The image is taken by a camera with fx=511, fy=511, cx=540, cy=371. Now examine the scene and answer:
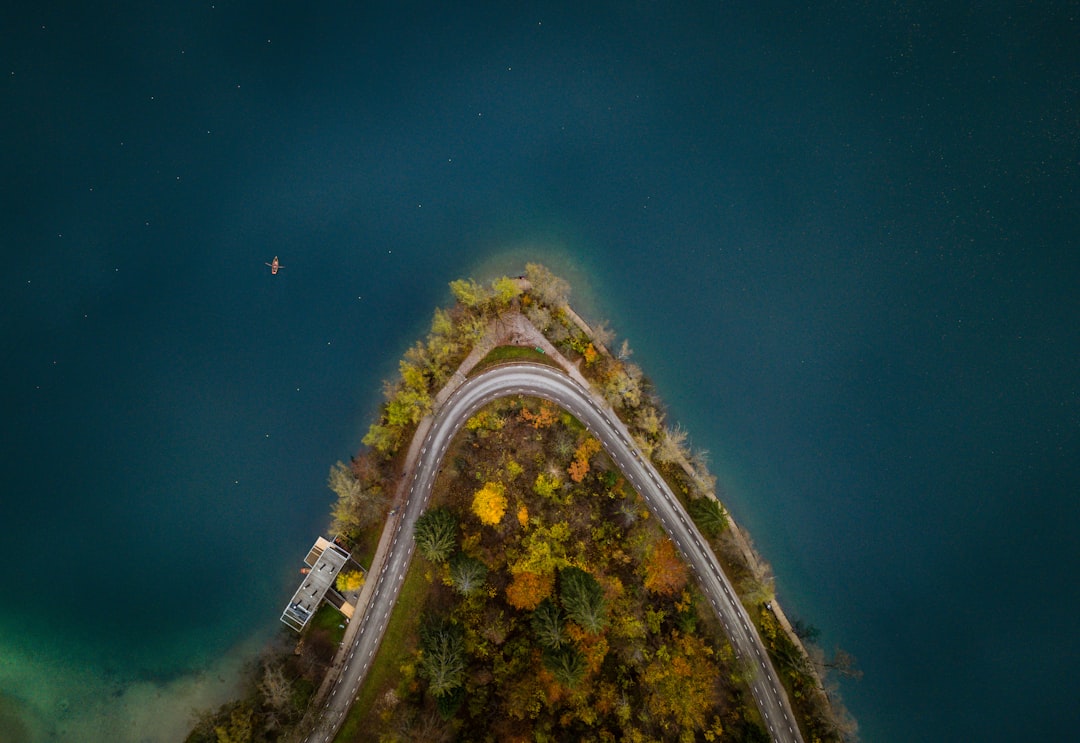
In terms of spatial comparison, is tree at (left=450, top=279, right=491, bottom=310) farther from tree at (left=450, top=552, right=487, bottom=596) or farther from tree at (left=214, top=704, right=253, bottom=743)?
tree at (left=214, top=704, right=253, bottom=743)

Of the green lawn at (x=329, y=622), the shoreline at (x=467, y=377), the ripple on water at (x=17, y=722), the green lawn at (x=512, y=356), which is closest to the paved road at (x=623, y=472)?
the shoreline at (x=467, y=377)

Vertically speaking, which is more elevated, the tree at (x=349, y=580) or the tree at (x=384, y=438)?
the tree at (x=384, y=438)

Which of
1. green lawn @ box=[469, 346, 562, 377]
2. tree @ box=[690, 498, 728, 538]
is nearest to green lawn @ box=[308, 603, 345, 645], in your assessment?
green lawn @ box=[469, 346, 562, 377]

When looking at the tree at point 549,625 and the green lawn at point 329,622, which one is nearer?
the tree at point 549,625

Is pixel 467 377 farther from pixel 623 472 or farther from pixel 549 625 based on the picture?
pixel 549 625

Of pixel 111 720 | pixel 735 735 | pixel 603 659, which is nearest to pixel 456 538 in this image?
pixel 603 659

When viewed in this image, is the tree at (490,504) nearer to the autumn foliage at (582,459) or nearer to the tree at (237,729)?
the autumn foliage at (582,459)
